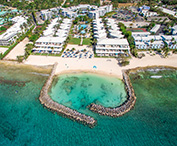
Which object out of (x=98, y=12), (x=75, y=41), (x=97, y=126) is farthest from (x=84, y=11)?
(x=97, y=126)

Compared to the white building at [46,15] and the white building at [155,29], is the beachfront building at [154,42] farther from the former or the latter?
the white building at [46,15]

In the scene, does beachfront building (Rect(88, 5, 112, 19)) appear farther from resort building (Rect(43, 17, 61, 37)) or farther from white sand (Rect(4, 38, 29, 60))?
white sand (Rect(4, 38, 29, 60))

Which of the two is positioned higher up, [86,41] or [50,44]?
[50,44]

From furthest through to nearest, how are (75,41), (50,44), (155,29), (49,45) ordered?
(155,29), (75,41), (50,44), (49,45)

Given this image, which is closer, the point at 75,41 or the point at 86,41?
the point at 86,41

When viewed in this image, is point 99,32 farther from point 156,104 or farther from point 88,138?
point 88,138

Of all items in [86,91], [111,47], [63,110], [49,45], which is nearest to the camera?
[63,110]

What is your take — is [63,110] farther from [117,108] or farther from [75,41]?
[75,41]
